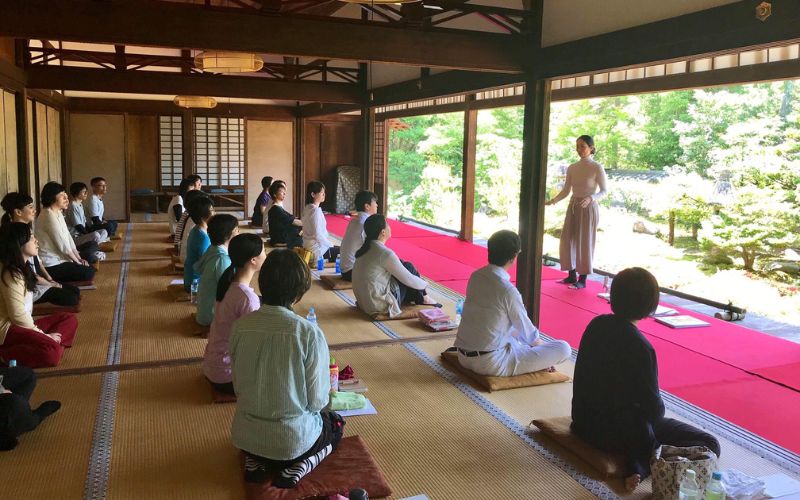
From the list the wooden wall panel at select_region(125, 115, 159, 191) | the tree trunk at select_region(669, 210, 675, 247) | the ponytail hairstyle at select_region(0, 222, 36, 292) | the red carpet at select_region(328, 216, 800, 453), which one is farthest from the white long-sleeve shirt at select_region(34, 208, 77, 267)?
the tree trunk at select_region(669, 210, 675, 247)

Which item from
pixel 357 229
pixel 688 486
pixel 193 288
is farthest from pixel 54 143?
pixel 688 486

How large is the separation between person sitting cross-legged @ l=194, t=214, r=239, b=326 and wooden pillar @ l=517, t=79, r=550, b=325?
2.42 m

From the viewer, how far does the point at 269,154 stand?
13188mm

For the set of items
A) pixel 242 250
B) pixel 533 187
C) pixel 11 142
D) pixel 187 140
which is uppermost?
pixel 187 140

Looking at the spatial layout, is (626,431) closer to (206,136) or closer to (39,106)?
(39,106)

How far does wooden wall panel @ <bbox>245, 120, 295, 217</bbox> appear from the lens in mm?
13086

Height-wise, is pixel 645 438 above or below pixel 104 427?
above

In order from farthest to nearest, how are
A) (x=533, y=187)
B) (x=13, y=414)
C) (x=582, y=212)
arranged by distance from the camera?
(x=582, y=212) → (x=533, y=187) → (x=13, y=414)

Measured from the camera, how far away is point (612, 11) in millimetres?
4512

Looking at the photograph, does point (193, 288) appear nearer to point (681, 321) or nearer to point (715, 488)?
point (681, 321)

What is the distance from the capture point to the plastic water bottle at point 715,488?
2398 mm

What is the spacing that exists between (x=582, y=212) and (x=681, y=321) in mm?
1686

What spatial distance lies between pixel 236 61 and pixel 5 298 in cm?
325

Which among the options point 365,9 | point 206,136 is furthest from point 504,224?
point 365,9
